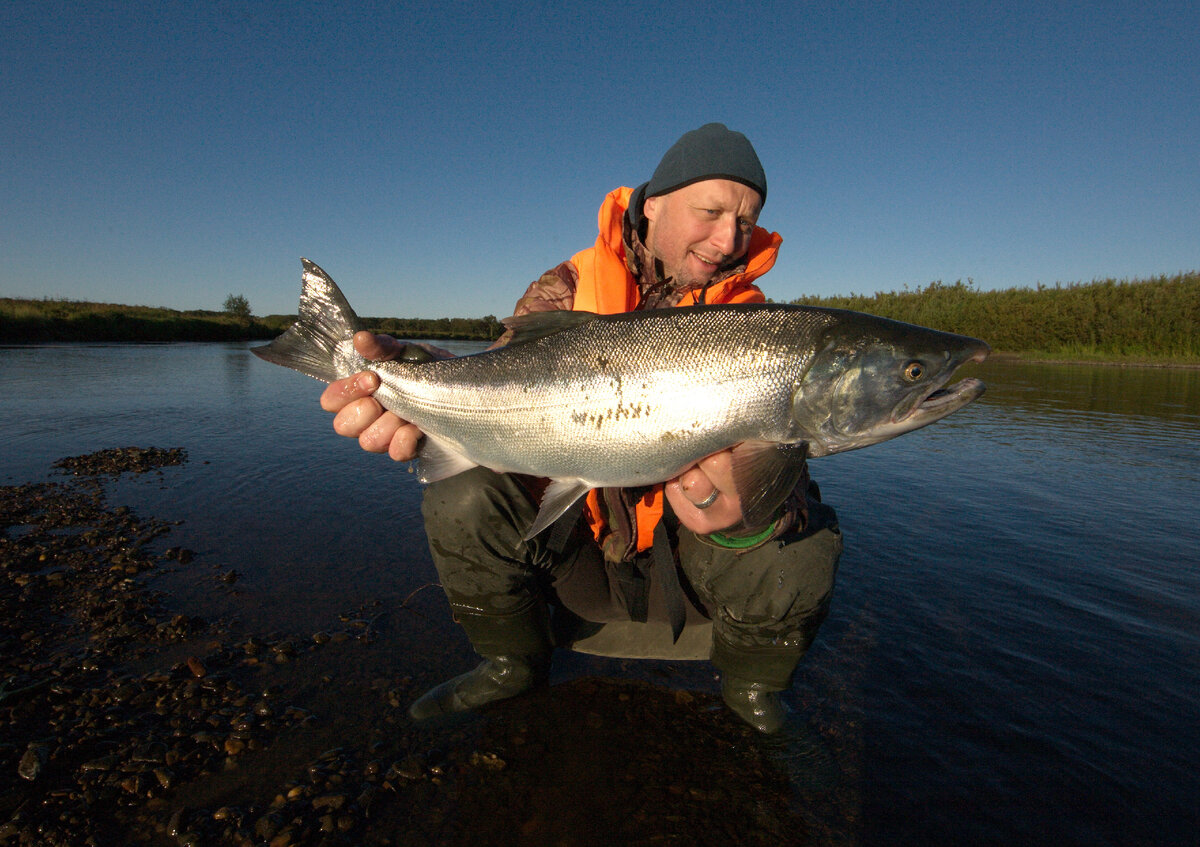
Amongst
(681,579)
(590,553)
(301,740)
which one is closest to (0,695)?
(301,740)

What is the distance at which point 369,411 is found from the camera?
318 cm

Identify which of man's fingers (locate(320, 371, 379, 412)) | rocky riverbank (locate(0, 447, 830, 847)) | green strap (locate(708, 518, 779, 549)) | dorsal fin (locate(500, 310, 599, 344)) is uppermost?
dorsal fin (locate(500, 310, 599, 344))

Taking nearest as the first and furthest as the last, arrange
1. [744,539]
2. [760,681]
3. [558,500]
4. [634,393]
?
[634,393], [558,500], [744,539], [760,681]

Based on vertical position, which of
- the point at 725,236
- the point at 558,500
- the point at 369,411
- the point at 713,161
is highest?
the point at 713,161

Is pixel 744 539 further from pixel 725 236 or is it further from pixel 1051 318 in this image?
pixel 1051 318

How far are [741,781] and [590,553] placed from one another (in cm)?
140

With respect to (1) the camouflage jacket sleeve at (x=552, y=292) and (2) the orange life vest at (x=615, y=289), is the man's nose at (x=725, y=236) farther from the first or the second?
(1) the camouflage jacket sleeve at (x=552, y=292)

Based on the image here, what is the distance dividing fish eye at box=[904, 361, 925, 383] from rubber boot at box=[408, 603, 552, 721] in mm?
2267

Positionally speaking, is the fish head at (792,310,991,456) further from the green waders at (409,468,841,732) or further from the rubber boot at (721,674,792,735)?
the rubber boot at (721,674,792,735)

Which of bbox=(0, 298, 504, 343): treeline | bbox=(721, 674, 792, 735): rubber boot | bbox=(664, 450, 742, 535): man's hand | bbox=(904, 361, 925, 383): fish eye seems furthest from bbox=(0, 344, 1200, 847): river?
bbox=(0, 298, 504, 343): treeline

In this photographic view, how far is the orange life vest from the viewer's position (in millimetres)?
3281

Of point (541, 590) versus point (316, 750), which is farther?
point (541, 590)

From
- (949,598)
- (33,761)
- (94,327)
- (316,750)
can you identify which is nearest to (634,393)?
(316,750)

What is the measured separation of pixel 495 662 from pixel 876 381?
250 cm
